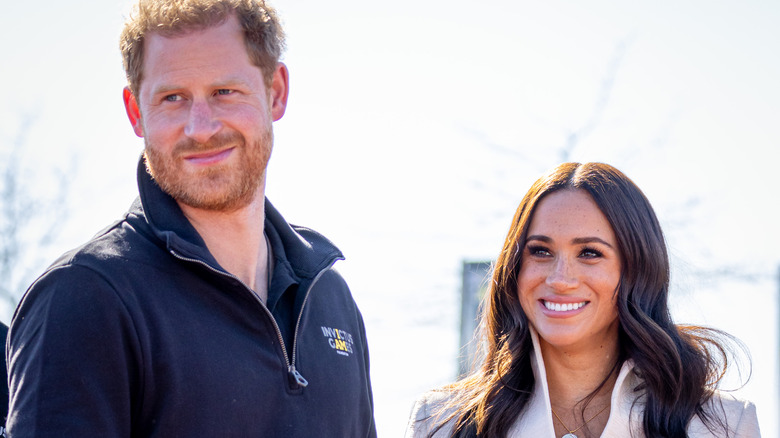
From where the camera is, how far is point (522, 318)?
141 inches

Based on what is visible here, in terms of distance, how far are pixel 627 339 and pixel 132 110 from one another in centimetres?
202

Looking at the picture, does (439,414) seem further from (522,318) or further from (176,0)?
(176,0)

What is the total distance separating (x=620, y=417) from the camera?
3.30 m

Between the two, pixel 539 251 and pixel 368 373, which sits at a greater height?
pixel 539 251

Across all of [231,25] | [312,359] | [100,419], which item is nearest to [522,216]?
[312,359]

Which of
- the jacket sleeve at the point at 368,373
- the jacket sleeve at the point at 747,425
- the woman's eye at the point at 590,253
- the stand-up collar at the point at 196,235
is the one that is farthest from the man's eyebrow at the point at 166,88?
the jacket sleeve at the point at 747,425

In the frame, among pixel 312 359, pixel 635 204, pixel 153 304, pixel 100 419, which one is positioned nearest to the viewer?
pixel 100 419

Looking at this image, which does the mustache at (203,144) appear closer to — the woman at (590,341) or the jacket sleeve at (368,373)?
the jacket sleeve at (368,373)

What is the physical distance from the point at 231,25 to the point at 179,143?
43cm

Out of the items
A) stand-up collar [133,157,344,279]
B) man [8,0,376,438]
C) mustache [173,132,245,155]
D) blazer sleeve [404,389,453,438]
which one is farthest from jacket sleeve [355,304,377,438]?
mustache [173,132,245,155]

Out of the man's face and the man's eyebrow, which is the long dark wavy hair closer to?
the man's face

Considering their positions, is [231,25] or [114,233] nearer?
[114,233]

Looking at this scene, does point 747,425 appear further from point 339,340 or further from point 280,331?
point 280,331

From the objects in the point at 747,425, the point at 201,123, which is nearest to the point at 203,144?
the point at 201,123
